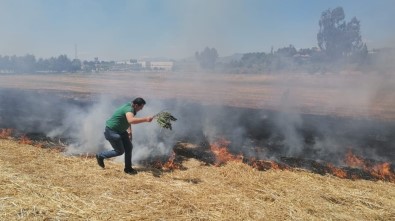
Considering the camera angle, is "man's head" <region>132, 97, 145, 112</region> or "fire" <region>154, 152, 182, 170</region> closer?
"man's head" <region>132, 97, 145, 112</region>

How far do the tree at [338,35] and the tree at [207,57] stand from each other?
8514mm

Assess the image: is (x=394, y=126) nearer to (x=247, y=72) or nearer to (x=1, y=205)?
(x=1, y=205)

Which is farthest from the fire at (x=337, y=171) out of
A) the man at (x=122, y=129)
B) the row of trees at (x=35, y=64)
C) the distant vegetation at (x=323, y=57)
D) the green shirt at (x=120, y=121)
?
the row of trees at (x=35, y=64)

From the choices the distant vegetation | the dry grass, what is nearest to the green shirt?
the dry grass

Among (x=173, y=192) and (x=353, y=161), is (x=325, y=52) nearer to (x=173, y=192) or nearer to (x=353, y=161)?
(x=353, y=161)

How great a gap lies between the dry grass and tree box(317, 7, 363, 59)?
19.6 metres

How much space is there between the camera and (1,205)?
458cm

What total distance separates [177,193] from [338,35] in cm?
2301

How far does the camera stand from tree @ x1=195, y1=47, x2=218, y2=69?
27.6m

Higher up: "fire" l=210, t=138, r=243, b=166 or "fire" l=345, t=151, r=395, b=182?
"fire" l=210, t=138, r=243, b=166

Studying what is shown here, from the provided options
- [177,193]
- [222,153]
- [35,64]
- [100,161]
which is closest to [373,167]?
[222,153]

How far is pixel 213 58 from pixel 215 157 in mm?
22114

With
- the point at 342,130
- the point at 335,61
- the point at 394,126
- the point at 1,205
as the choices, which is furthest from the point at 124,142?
the point at 335,61

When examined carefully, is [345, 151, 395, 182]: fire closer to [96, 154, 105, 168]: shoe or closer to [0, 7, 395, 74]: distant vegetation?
[96, 154, 105, 168]: shoe
